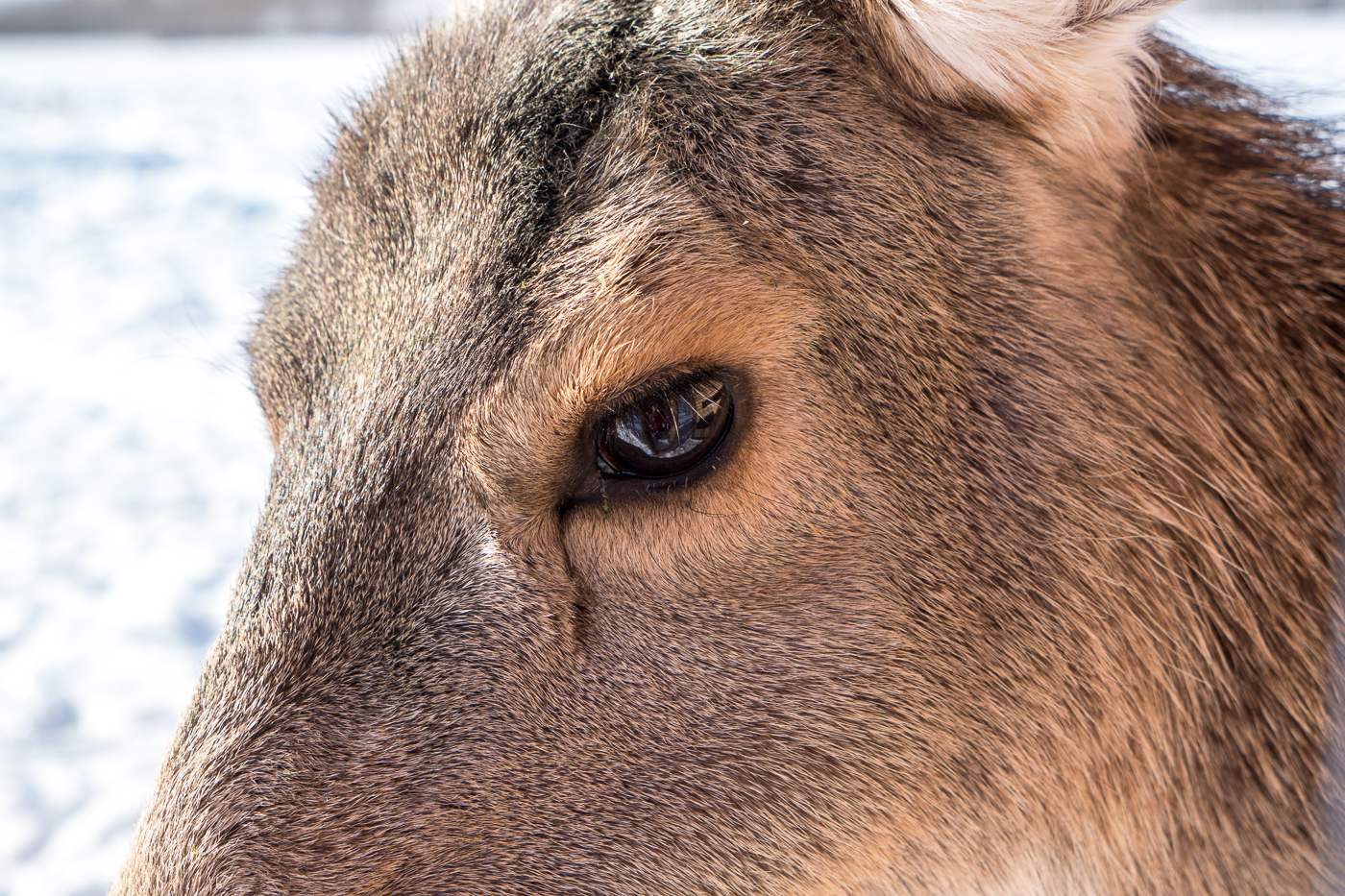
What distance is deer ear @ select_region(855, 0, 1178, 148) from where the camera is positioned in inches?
69.9

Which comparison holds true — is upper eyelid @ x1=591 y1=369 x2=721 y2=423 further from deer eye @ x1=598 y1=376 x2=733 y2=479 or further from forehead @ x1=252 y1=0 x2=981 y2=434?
forehead @ x1=252 y1=0 x2=981 y2=434

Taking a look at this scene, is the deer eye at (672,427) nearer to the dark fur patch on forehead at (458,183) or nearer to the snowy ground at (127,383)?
the dark fur patch on forehead at (458,183)

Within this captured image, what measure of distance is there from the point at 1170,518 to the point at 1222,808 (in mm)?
574

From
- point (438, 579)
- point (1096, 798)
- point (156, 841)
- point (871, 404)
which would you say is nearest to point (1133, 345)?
point (871, 404)

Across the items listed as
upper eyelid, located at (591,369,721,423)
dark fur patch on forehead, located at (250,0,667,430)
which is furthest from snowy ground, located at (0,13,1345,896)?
upper eyelid, located at (591,369,721,423)

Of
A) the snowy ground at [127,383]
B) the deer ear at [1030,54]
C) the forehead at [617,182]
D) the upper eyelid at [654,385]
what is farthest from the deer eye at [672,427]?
the snowy ground at [127,383]

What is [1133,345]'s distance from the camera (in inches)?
75.4

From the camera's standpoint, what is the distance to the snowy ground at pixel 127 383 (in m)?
3.64

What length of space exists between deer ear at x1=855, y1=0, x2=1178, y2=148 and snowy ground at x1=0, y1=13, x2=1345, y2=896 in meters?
0.74

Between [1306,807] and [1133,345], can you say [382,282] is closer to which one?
A: [1133,345]

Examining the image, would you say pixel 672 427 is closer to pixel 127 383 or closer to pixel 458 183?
pixel 458 183

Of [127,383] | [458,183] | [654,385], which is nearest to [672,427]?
[654,385]

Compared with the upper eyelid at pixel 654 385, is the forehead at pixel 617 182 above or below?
above

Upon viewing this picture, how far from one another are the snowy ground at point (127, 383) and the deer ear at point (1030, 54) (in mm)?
740
